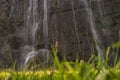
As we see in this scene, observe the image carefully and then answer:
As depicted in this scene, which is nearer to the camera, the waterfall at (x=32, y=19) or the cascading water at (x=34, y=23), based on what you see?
the cascading water at (x=34, y=23)

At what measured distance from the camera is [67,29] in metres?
9.55

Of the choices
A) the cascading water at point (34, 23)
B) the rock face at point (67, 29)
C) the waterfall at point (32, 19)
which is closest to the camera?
the rock face at point (67, 29)

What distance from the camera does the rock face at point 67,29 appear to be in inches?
356

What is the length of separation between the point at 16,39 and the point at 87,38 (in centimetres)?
261

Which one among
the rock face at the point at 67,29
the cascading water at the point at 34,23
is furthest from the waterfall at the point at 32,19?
the rock face at the point at 67,29

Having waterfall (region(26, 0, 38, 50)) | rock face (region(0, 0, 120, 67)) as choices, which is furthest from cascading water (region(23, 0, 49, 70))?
rock face (region(0, 0, 120, 67))

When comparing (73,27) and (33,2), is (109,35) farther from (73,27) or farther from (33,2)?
(33,2)

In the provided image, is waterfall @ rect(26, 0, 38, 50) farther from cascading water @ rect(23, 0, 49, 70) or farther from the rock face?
the rock face

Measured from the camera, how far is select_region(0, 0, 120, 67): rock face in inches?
356

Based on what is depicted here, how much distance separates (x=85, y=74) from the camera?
2.96 feet

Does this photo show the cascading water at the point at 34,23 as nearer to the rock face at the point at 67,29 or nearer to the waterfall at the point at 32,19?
the waterfall at the point at 32,19

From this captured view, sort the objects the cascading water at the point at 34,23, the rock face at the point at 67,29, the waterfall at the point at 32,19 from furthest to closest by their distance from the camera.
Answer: the waterfall at the point at 32,19, the cascading water at the point at 34,23, the rock face at the point at 67,29

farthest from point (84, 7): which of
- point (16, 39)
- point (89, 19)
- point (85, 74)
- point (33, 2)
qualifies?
point (85, 74)

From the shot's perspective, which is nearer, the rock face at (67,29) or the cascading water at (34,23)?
the rock face at (67,29)
